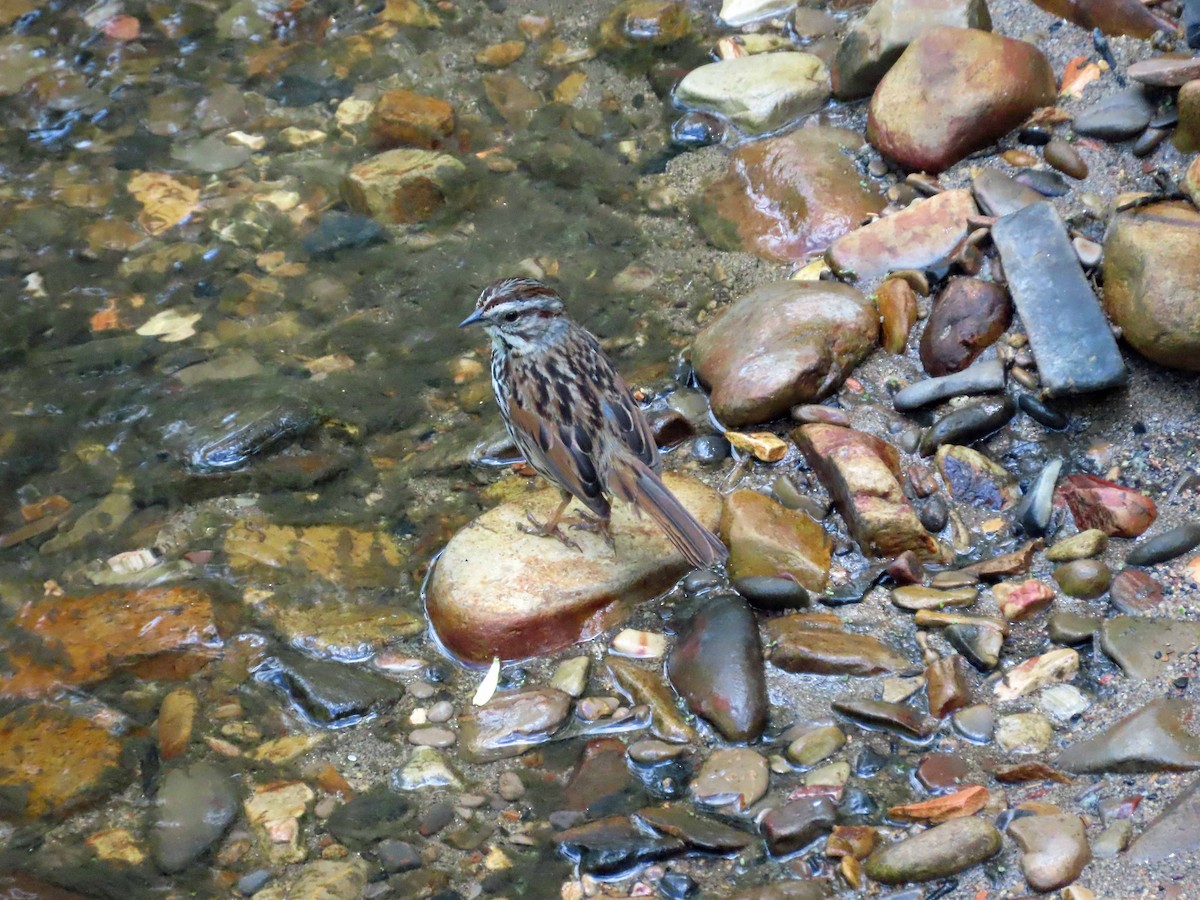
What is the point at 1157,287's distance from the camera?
4.88m

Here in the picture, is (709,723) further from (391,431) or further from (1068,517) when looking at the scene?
(391,431)

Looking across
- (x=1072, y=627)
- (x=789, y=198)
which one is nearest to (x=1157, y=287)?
(x=1072, y=627)

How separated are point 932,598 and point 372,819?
2.41 m

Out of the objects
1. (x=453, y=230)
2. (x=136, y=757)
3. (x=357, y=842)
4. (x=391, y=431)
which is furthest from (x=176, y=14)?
(x=357, y=842)

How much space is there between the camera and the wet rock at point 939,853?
3654 mm

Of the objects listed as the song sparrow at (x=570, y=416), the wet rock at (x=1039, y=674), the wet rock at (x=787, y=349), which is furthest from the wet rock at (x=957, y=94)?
the wet rock at (x=1039, y=674)

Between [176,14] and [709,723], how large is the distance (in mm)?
7528

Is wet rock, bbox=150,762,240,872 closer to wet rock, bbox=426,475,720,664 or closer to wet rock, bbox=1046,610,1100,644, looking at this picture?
wet rock, bbox=426,475,720,664

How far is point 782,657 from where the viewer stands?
4656mm

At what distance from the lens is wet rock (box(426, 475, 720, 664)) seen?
500cm

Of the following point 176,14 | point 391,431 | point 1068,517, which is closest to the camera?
point 1068,517

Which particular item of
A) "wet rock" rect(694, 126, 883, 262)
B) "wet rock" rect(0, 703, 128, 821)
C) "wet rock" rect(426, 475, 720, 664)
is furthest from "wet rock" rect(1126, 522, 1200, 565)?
"wet rock" rect(0, 703, 128, 821)

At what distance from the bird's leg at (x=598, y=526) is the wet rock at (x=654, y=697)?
691mm

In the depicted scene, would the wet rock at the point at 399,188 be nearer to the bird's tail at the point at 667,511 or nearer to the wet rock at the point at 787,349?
the wet rock at the point at 787,349
